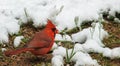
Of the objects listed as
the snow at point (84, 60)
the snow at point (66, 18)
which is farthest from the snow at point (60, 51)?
the snow at point (84, 60)

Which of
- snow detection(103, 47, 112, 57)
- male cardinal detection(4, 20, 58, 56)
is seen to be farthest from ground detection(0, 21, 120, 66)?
male cardinal detection(4, 20, 58, 56)

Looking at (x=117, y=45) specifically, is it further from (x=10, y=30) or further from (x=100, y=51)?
(x=10, y=30)

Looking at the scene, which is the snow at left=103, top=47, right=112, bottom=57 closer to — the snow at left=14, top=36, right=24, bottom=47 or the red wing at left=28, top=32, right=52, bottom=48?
the red wing at left=28, top=32, right=52, bottom=48

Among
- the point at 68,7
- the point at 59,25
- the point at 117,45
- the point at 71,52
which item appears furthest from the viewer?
the point at 68,7

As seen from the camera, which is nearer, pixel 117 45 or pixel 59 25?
pixel 117 45

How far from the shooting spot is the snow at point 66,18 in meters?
4.78

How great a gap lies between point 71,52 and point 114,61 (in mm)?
429

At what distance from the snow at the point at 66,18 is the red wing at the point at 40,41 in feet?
0.62

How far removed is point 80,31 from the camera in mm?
5168

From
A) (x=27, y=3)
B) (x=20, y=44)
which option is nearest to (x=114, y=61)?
(x=20, y=44)

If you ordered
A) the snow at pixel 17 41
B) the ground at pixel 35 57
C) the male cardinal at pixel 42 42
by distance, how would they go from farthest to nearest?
the snow at pixel 17 41 < the ground at pixel 35 57 < the male cardinal at pixel 42 42

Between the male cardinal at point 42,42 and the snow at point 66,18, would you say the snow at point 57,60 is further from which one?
the male cardinal at point 42,42

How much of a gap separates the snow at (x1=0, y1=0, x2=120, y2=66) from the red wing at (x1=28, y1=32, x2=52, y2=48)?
19 cm

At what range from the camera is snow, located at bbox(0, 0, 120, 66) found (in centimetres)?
478
